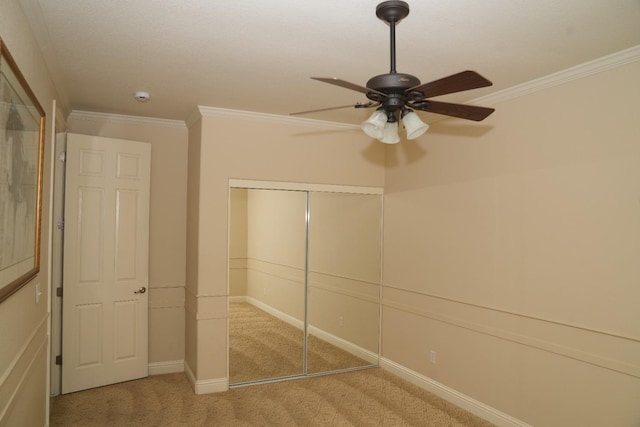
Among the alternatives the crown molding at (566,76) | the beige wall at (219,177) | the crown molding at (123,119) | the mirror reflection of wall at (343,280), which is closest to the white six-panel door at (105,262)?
the crown molding at (123,119)

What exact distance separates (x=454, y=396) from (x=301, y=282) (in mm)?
1712

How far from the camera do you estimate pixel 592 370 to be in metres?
2.82

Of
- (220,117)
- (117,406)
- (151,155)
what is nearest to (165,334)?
(117,406)

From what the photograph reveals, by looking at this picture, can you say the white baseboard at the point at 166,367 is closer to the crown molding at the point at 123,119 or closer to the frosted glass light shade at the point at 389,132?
the crown molding at the point at 123,119

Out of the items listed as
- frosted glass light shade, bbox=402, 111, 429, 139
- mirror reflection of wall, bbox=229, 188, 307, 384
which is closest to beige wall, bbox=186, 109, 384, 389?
mirror reflection of wall, bbox=229, 188, 307, 384

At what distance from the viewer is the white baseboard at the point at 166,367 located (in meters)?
4.47

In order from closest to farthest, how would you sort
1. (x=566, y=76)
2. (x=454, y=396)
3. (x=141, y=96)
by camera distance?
(x=566, y=76)
(x=141, y=96)
(x=454, y=396)

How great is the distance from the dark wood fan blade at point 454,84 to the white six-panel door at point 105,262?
10.5 feet

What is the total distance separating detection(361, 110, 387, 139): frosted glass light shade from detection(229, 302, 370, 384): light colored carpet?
2.60 m

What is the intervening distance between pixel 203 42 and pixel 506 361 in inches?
119

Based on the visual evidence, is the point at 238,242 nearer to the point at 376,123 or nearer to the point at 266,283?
the point at 266,283

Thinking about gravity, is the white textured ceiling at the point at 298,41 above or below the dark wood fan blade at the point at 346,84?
above

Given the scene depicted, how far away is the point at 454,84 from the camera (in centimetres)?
182

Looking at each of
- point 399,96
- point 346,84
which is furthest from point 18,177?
point 399,96
